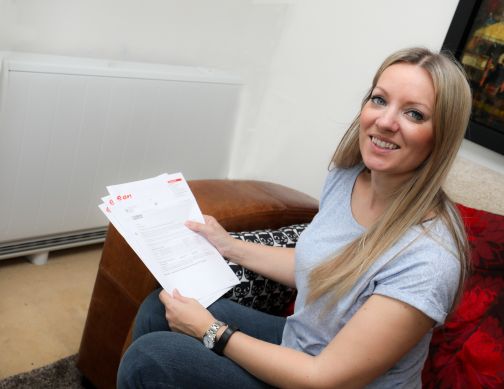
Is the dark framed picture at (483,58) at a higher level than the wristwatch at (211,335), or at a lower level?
higher

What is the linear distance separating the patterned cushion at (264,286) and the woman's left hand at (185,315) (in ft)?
0.63

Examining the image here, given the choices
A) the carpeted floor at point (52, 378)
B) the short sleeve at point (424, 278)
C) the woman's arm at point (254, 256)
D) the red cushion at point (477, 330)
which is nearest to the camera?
the short sleeve at point (424, 278)

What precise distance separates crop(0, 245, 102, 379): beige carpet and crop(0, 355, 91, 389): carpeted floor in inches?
1.7

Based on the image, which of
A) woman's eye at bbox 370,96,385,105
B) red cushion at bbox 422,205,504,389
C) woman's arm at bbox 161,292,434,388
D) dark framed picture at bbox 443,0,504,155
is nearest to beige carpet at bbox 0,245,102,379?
woman's arm at bbox 161,292,434,388

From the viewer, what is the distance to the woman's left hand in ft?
3.69

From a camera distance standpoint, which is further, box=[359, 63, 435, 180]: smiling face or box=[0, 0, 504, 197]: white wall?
box=[0, 0, 504, 197]: white wall

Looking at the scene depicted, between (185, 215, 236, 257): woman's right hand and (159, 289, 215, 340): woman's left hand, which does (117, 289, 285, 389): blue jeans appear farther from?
(185, 215, 236, 257): woman's right hand

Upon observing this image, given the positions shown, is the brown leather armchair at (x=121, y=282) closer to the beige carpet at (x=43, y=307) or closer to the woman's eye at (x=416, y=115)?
the beige carpet at (x=43, y=307)

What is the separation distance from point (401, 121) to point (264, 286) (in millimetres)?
576

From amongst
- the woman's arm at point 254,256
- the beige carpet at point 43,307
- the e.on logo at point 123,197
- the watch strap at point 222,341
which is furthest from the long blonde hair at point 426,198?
the beige carpet at point 43,307

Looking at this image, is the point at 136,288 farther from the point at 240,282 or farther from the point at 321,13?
the point at 321,13

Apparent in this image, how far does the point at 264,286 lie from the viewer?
4.66 ft

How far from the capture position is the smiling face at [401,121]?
3.34ft

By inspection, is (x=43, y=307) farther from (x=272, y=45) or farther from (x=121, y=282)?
(x=272, y=45)
